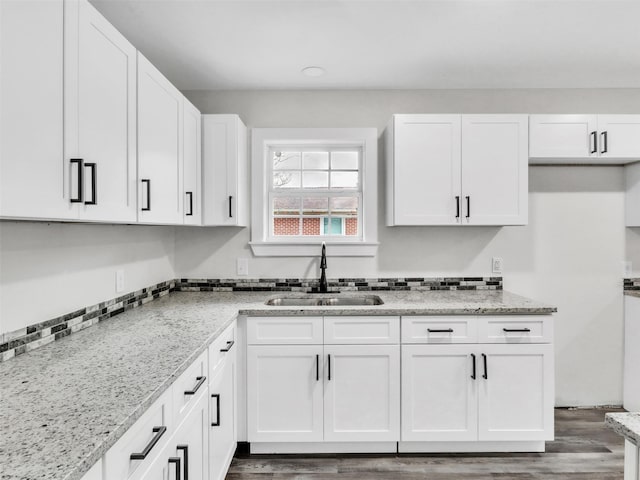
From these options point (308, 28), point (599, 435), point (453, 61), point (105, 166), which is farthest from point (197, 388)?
point (599, 435)

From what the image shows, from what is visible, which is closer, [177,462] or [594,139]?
[177,462]

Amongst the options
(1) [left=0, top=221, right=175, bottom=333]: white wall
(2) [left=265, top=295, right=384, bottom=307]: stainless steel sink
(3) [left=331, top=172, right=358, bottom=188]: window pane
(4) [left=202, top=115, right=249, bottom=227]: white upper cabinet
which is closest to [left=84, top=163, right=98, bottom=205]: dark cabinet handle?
(1) [left=0, top=221, right=175, bottom=333]: white wall

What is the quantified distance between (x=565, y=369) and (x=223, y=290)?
105 inches

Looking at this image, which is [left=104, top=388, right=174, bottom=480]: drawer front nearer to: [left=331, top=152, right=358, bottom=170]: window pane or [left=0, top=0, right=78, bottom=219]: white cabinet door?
[left=0, top=0, right=78, bottom=219]: white cabinet door

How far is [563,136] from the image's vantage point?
8.63 ft

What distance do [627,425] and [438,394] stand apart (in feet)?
4.85

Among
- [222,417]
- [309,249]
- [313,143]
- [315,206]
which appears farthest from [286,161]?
[222,417]

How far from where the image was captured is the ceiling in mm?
1880

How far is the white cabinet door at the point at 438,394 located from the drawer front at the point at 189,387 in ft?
3.87

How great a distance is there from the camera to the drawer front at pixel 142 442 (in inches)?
35.9

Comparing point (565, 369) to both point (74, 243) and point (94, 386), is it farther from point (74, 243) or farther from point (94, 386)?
point (74, 243)

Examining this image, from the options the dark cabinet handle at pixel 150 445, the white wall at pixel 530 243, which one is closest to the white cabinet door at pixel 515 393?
the white wall at pixel 530 243

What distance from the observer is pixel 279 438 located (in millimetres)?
2281

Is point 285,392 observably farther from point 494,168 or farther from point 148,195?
point 494,168
